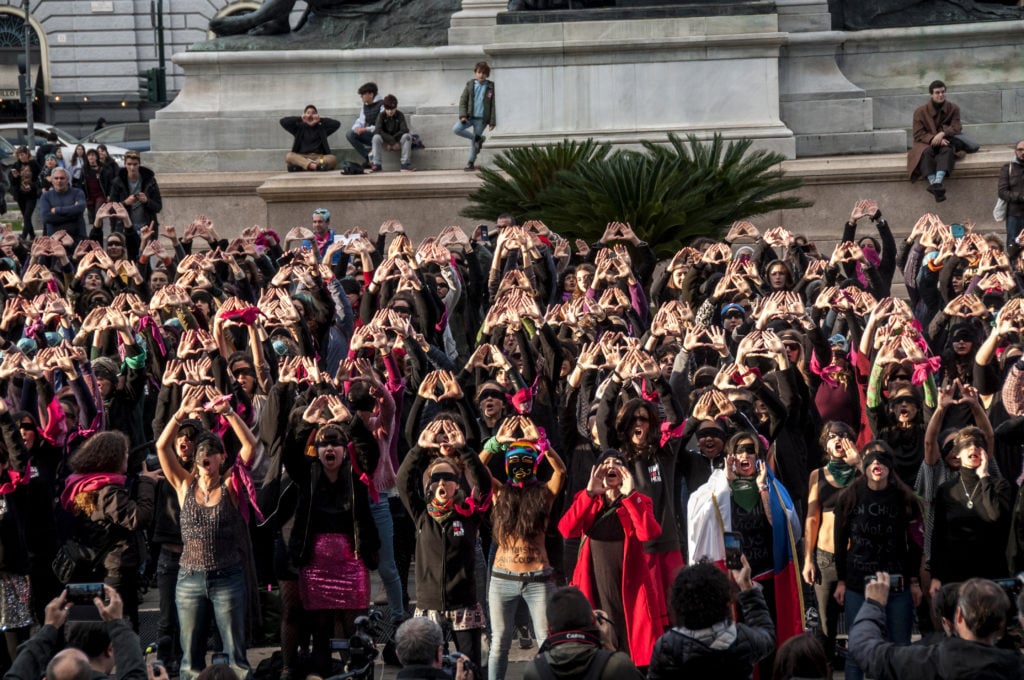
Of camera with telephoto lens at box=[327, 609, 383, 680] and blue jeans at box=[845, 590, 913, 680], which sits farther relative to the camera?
blue jeans at box=[845, 590, 913, 680]

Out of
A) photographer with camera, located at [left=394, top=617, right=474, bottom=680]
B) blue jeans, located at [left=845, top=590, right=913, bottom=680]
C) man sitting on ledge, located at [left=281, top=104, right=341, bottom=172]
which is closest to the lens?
photographer with camera, located at [left=394, top=617, right=474, bottom=680]

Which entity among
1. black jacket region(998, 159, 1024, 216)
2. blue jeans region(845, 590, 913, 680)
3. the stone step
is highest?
the stone step

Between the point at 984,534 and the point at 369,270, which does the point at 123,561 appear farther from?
the point at 369,270

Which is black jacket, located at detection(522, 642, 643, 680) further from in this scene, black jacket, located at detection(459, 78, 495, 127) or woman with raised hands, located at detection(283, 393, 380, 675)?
black jacket, located at detection(459, 78, 495, 127)

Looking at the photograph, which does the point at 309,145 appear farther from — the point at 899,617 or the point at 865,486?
the point at 899,617

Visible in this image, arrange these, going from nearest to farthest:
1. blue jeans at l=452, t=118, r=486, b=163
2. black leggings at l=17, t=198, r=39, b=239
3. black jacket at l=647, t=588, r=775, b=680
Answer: black jacket at l=647, t=588, r=775, b=680, blue jeans at l=452, t=118, r=486, b=163, black leggings at l=17, t=198, r=39, b=239

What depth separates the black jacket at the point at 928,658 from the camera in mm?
6535

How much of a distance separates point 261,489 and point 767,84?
1352 centimetres

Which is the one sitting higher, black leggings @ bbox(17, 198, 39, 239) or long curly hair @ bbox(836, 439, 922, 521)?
black leggings @ bbox(17, 198, 39, 239)

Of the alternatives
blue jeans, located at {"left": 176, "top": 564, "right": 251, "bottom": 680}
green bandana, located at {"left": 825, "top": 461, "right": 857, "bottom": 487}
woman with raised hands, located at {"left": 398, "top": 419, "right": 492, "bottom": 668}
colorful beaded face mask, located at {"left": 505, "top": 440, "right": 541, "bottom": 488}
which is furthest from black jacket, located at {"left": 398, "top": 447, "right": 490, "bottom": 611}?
green bandana, located at {"left": 825, "top": 461, "right": 857, "bottom": 487}

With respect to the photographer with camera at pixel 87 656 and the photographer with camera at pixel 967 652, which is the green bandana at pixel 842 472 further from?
the photographer with camera at pixel 87 656

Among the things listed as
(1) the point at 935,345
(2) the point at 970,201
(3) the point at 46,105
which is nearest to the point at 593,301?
(1) the point at 935,345

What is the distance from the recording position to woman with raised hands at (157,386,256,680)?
929cm

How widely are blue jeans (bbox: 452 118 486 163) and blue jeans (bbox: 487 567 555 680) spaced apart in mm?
13678
